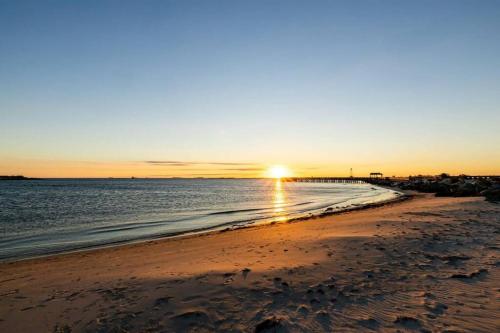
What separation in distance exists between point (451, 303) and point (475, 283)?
1.64m

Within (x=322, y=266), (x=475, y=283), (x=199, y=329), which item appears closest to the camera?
(x=199, y=329)

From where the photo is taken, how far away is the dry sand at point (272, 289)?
595 cm

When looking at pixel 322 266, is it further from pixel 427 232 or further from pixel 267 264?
pixel 427 232

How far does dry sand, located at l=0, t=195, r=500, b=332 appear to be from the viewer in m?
5.95

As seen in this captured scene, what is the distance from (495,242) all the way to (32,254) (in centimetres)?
1830

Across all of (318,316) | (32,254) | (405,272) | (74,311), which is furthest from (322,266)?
(32,254)

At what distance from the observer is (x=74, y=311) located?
676cm

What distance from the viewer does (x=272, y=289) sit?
749 cm

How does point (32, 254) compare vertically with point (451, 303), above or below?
below

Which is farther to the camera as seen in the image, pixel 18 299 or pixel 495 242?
pixel 495 242

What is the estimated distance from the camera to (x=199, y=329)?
575cm

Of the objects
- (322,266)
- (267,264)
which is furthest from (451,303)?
(267,264)

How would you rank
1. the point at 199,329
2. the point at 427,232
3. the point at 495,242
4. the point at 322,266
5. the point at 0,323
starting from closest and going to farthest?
the point at 199,329, the point at 0,323, the point at 322,266, the point at 495,242, the point at 427,232

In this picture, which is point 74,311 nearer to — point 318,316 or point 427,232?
point 318,316
